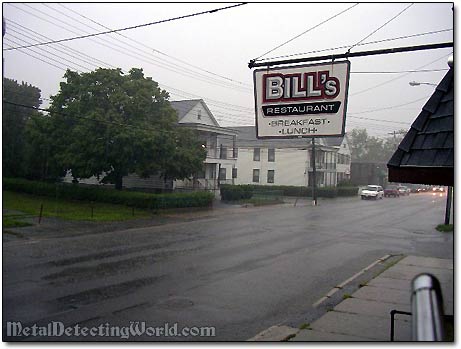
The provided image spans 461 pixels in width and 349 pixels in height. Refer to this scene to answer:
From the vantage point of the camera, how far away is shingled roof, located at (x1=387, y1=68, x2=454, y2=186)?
177 inches

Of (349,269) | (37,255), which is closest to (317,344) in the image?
(349,269)

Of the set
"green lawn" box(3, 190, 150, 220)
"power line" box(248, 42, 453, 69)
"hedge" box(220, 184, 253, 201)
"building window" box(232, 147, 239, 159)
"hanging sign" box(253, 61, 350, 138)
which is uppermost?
"power line" box(248, 42, 453, 69)

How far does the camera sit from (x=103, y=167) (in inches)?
756

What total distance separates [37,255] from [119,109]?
37.4 ft

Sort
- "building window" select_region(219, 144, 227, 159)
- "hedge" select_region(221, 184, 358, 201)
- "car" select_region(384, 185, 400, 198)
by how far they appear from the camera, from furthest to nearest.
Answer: "car" select_region(384, 185, 400, 198) < "hedge" select_region(221, 184, 358, 201) < "building window" select_region(219, 144, 227, 159)

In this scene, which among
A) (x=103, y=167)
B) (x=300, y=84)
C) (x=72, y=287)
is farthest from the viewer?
(x=103, y=167)

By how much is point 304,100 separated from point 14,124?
5.47 meters

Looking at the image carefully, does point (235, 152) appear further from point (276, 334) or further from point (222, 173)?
point (276, 334)

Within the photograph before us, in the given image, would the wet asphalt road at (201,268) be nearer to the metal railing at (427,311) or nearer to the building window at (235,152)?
the building window at (235,152)

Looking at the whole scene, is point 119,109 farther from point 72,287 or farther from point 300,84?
point 300,84

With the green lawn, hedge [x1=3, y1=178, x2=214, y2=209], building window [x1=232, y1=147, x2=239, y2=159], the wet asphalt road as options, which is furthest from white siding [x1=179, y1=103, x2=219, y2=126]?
the green lawn

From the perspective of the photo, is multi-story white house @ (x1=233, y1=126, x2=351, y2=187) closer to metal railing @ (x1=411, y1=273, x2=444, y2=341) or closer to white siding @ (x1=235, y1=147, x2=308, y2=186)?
white siding @ (x1=235, y1=147, x2=308, y2=186)

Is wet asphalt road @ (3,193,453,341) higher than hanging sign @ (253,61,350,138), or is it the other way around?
hanging sign @ (253,61,350,138)

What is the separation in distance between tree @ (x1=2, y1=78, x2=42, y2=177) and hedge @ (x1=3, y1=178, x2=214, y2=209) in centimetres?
26
